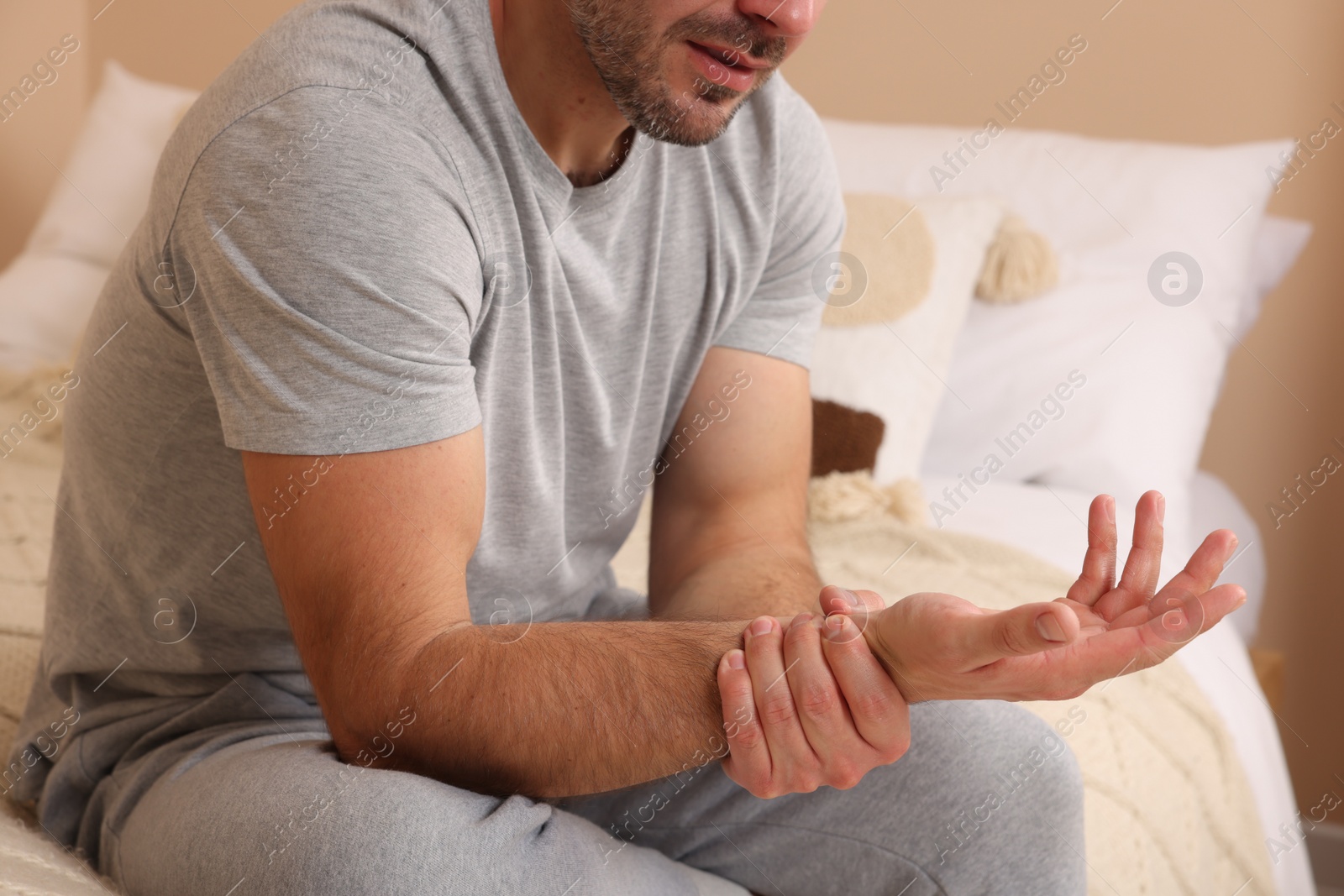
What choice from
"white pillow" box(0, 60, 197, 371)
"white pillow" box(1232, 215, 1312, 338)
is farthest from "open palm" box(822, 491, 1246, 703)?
"white pillow" box(0, 60, 197, 371)

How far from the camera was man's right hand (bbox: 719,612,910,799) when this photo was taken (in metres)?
0.66

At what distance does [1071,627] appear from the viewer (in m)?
0.54

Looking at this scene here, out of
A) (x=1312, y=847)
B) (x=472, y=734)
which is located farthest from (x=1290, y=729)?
(x=472, y=734)

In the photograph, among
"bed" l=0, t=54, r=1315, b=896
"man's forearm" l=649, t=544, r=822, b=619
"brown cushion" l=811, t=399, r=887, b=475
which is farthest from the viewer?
"brown cushion" l=811, t=399, r=887, b=475

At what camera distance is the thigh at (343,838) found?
61cm

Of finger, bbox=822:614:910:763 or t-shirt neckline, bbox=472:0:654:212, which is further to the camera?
t-shirt neckline, bbox=472:0:654:212

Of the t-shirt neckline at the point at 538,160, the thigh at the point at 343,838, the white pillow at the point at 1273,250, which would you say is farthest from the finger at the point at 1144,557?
the white pillow at the point at 1273,250

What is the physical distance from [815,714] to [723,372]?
43 centimetres

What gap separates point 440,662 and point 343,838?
108mm

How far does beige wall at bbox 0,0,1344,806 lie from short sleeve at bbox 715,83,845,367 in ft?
2.91

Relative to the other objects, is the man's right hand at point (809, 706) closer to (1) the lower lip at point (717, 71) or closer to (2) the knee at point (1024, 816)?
(2) the knee at point (1024, 816)

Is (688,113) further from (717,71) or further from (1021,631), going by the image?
(1021,631)

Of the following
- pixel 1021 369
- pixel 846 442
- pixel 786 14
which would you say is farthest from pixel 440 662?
pixel 1021 369

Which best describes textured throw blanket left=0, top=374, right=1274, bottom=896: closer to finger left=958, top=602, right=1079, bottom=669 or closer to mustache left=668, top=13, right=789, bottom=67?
finger left=958, top=602, right=1079, bottom=669
